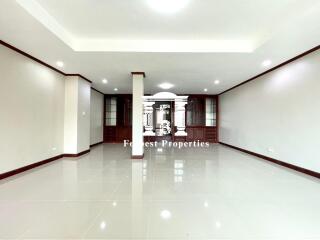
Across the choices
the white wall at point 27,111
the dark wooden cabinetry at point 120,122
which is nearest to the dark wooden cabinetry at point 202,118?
the dark wooden cabinetry at point 120,122

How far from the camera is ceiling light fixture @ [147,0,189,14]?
128 inches

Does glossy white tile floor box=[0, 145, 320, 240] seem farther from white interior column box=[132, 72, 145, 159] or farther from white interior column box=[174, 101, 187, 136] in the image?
white interior column box=[174, 101, 187, 136]

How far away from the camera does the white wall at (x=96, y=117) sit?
977cm

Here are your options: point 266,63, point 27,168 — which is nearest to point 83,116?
point 27,168

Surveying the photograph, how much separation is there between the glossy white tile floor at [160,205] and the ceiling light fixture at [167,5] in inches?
130

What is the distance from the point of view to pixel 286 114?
219 inches

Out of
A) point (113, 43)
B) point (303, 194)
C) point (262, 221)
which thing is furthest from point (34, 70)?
point (303, 194)

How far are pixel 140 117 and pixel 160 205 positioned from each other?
3810mm

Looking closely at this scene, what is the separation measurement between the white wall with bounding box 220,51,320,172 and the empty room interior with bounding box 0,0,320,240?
36 mm

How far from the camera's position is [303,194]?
344cm

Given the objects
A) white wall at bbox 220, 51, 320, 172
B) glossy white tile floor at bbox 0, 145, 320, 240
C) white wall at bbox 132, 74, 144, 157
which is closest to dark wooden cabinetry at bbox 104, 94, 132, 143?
white wall at bbox 132, 74, 144, 157

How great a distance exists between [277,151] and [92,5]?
20.4ft

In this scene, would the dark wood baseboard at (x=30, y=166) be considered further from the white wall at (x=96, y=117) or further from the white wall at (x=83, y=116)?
the white wall at (x=96, y=117)

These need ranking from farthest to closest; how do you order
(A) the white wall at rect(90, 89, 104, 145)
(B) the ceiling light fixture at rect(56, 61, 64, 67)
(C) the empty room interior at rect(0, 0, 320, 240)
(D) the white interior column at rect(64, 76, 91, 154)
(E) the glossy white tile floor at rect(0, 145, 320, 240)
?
(A) the white wall at rect(90, 89, 104, 145) < (D) the white interior column at rect(64, 76, 91, 154) < (B) the ceiling light fixture at rect(56, 61, 64, 67) < (C) the empty room interior at rect(0, 0, 320, 240) < (E) the glossy white tile floor at rect(0, 145, 320, 240)
